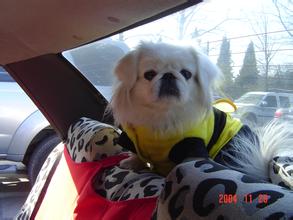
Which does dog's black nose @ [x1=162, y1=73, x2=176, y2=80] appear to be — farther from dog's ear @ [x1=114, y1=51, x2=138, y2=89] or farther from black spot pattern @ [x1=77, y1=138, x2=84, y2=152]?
black spot pattern @ [x1=77, y1=138, x2=84, y2=152]

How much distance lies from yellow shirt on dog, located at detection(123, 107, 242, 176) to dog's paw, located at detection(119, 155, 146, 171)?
0.02 meters

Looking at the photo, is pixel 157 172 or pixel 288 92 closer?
pixel 288 92

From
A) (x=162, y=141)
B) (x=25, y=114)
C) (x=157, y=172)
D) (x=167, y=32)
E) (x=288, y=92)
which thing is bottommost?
(x=25, y=114)

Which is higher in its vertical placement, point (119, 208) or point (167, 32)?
point (167, 32)

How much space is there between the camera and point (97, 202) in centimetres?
122

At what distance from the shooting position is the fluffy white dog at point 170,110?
128 centimetres

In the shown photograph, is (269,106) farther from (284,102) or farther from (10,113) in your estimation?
(10,113)

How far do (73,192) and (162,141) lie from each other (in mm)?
390

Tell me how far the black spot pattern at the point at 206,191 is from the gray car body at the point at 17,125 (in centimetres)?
246

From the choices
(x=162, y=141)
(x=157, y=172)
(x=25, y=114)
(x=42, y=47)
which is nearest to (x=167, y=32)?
(x=162, y=141)

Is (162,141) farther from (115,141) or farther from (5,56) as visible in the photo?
(5,56)

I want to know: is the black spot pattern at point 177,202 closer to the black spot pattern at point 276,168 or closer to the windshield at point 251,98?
the black spot pattern at point 276,168

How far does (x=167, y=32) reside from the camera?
143cm
